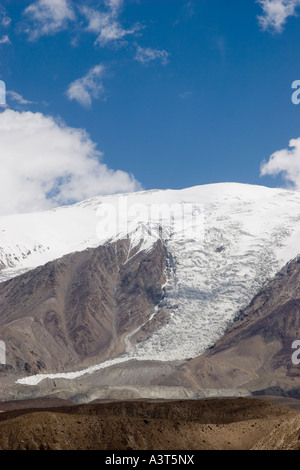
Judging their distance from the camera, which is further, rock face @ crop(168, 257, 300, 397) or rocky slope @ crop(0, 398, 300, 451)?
rock face @ crop(168, 257, 300, 397)

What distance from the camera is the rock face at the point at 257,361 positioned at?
164375mm

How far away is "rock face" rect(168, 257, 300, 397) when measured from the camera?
539 ft

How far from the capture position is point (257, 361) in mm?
182125

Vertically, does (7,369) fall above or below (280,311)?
below

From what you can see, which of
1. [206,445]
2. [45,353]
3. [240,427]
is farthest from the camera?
[45,353]

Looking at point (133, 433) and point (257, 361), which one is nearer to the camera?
point (133, 433)

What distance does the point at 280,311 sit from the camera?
19788cm

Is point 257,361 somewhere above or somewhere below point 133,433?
below

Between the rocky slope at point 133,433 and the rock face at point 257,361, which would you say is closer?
the rocky slope at point 133,433
